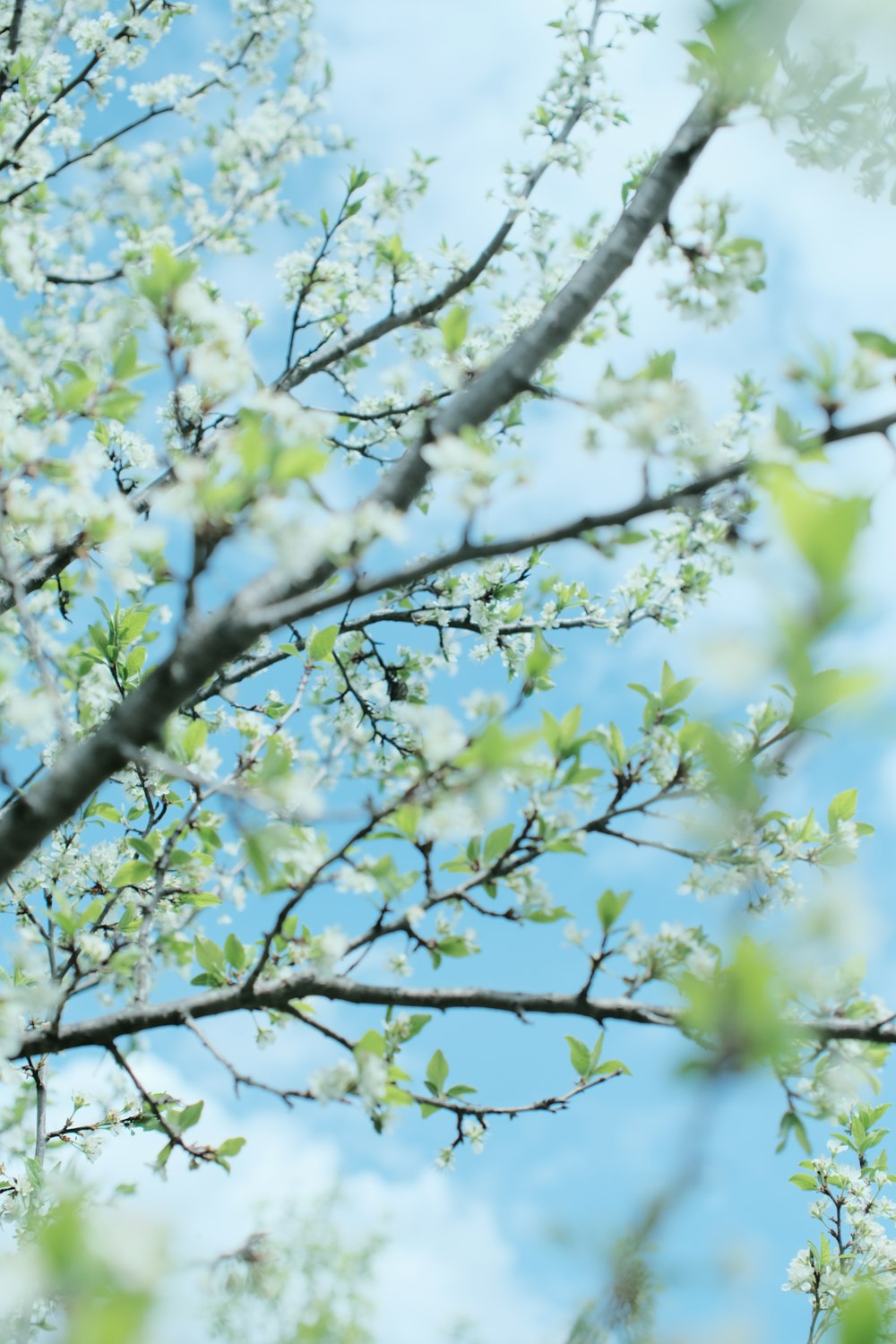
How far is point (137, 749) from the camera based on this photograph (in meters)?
2.04

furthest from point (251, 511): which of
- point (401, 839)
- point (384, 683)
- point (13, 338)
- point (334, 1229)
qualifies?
point (334, 1229)

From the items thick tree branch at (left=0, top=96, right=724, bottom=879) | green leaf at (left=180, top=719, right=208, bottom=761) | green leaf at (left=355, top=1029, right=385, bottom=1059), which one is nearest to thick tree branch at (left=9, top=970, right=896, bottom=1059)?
green leaf at (left=355, top=1029, right=385, bottom=1059)

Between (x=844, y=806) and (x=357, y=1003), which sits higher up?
(x=844, y=806)

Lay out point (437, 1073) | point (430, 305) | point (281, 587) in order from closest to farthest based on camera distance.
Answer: point (281, 587) < point (437, 1073) < point (430, 305)

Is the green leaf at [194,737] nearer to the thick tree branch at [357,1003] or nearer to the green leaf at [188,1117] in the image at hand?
the thick tree branch at [357,1003]

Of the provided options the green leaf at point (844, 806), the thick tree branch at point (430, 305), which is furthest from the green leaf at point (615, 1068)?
the thick tree branch at point (430, 305)

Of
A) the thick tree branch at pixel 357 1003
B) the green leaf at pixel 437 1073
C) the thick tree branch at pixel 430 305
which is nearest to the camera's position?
the thick tree branch at pixel 357 1003

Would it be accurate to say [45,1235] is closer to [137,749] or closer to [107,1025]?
[137,749]

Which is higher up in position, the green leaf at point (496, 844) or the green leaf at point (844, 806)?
the green leaf at point (844, 806)

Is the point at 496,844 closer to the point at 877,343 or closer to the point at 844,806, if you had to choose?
the point at 844,806

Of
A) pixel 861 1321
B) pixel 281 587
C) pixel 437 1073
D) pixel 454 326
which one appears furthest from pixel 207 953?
pixel 861 1321

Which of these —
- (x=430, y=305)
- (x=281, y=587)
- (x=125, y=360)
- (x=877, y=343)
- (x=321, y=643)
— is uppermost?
(x=430, y=305)

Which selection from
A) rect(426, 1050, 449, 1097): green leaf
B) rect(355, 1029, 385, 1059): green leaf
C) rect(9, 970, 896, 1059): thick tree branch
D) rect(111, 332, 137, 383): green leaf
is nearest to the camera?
rect(9, 970, 896, 1059): thick tree branch

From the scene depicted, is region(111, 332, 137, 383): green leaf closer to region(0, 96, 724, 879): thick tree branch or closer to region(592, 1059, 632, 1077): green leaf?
region(0, 96, 724, 879): thick tree branch
